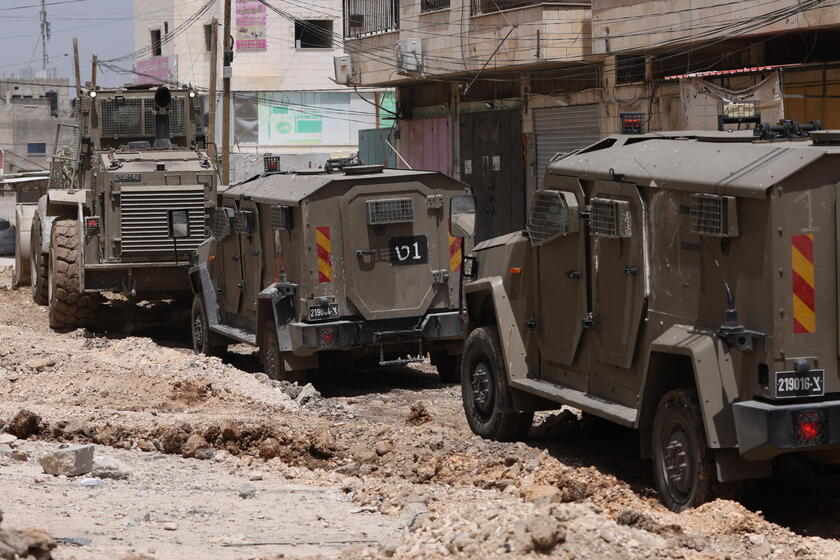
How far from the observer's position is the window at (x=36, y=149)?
6738cm

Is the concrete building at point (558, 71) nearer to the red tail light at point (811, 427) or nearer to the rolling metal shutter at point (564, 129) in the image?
the rolling metal shutter at point (564, 129)

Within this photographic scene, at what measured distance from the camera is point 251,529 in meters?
7.37

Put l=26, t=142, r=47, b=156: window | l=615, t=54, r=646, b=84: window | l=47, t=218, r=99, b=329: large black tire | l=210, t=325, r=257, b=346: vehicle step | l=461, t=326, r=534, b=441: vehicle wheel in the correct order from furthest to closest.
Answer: l=26, t=142, r=47, b=156: window, l=615, t=54, r=646, b=84: window, l=47, t=218, r=99, b=329: large black tire, l=210, t=325, r=257, b=346: vehicle step, l=461, t=326, r=534, b=441: vehicle wheel

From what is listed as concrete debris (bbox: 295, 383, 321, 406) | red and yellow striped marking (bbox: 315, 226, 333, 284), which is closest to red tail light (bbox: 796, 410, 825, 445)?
concrete debris (bbox: 295, 383, 321, 406)

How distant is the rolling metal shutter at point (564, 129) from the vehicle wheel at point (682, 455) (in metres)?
15.7

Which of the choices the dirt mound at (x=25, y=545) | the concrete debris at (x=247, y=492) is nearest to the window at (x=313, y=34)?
the concrete debris at (x=247, y=492)

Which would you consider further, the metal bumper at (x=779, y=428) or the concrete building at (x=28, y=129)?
the concrete building at (x=28, y=129)

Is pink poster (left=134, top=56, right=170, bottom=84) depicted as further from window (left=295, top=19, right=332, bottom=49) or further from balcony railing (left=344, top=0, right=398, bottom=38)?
balcony railing (left=344, top=0, right=398, bottom=38)

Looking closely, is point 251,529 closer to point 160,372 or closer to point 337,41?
point 160,372

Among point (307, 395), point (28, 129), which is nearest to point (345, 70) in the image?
point (307, 395)

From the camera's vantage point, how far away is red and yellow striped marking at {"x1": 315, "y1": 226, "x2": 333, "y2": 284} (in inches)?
506

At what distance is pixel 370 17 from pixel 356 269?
63.1 feet

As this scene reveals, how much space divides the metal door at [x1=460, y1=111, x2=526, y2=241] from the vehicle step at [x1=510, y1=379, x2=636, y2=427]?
16.1 m

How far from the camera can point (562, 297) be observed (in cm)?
938
